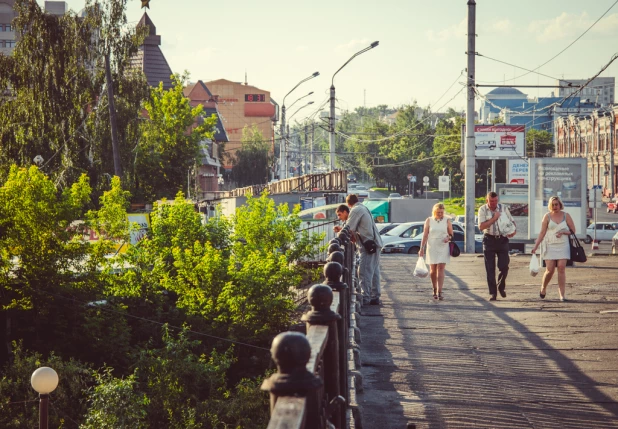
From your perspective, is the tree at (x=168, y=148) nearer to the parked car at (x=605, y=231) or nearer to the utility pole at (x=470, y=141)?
the parked car at (x=605, y=231)

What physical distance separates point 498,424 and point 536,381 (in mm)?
1554

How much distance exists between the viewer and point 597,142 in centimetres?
8856

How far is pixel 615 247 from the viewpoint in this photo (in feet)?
134

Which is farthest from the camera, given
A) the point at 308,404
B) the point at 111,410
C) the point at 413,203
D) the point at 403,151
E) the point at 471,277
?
the point at 403,151

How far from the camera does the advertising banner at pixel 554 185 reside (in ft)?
73.6

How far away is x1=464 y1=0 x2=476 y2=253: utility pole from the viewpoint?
88.6ft

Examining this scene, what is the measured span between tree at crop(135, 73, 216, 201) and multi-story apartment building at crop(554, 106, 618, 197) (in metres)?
41.8

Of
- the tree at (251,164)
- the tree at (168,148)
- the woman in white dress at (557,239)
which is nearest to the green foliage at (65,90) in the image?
the tree at (168,148)

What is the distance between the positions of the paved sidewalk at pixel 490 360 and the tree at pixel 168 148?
4099 centimetres

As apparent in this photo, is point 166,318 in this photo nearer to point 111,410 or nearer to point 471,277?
point 111,410

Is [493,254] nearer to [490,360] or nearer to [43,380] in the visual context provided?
[490,360]

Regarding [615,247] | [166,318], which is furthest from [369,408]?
[615,247]

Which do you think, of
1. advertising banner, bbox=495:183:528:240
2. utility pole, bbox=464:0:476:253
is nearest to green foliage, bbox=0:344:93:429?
utility pole, bbox=464:0:476:253

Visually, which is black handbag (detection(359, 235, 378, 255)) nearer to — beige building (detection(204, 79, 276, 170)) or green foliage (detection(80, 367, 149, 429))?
green foliage (detection(80, 367, 149, 429))
